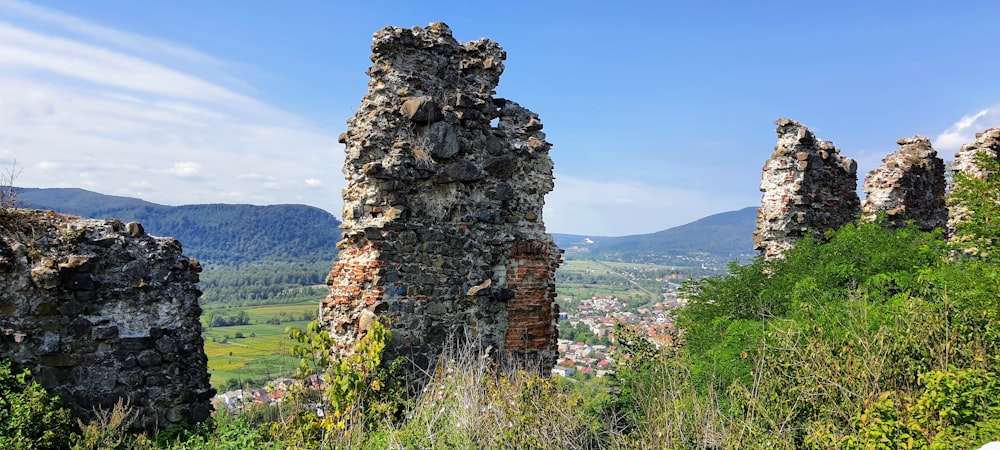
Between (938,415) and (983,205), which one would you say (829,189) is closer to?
(983,205)

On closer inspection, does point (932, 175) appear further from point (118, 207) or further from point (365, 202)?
point (118, 207)

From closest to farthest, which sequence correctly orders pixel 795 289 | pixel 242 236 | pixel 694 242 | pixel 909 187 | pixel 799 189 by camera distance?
pixel 795 289
pixel 799 189
pixel 909 187
pixel 242 236
pixel 694 242

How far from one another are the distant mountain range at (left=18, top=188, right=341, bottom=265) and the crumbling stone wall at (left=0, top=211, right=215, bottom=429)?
76.7 meters

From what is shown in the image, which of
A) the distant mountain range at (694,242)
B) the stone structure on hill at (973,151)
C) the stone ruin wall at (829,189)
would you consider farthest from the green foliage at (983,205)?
the distant mountain range at (694,242)

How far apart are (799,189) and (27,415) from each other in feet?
33.7

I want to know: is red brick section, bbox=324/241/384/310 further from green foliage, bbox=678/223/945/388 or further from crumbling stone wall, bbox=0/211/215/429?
green foliage, bbox=678/223/945/388

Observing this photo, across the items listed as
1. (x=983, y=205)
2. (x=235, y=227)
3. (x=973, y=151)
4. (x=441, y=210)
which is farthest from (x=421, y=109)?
(x=235, y=227)

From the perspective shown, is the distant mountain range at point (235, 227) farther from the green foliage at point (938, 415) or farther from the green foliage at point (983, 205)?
the green foliage at point (938, 415)

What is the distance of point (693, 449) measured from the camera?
4344mm

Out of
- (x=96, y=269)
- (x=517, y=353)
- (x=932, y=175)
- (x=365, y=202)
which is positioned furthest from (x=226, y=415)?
(x=932, y=175)

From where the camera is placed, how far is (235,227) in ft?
294

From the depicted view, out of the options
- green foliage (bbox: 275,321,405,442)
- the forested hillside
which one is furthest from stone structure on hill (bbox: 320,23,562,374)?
the forested hillside

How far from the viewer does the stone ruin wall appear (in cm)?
920

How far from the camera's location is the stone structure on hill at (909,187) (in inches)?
400
